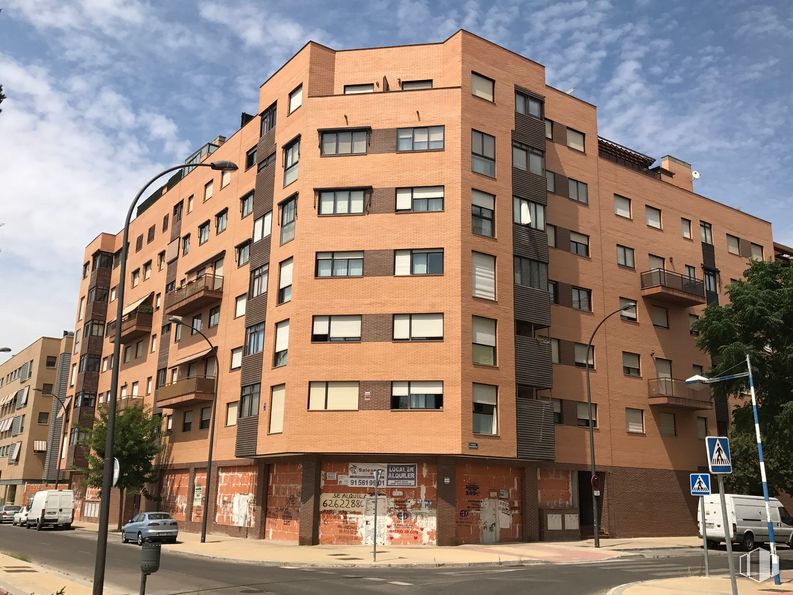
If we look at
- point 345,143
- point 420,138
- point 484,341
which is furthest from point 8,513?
point 420,138

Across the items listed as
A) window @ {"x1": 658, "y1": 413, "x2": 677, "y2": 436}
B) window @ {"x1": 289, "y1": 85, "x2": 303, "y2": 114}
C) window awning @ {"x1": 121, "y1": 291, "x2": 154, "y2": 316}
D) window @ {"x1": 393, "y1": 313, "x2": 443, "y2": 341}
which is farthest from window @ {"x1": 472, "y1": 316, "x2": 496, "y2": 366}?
window awning @ {"x1": 121, "y1": 291, "x2": 154, "y2": 316}

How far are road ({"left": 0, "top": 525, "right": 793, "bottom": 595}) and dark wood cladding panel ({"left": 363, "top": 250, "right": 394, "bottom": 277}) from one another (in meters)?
14.1

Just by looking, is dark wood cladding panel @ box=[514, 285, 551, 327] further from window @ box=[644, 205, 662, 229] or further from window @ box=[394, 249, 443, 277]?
window @ box=[644, 205, 662, 229]

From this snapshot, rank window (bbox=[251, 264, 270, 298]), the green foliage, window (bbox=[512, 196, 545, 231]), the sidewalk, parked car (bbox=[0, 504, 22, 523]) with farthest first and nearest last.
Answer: parked car (bbox=[0, 504, 22, 523])
the green foliage
window (bbox=[251, 264, 270, 298])
window (bbox=[512, 196, 545, 231])
the sidewalk

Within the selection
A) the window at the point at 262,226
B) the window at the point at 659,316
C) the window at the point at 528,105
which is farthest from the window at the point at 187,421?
the window at the point at 659,316

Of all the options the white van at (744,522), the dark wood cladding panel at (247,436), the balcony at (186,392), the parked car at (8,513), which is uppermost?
the balcony at (186,392)

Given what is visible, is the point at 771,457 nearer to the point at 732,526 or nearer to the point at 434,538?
the point at 732,526

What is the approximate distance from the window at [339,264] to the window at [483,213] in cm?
551

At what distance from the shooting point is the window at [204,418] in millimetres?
42991

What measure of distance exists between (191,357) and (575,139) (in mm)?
26057

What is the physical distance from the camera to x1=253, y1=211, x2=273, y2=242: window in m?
38.8

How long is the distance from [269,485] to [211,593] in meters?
20.4

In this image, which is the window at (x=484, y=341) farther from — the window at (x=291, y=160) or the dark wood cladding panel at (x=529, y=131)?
the window at (x=291, y=160)

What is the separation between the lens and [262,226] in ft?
130
